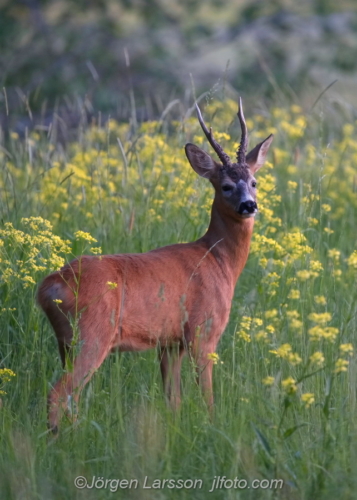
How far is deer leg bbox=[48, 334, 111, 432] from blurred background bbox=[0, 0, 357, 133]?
8.44 m

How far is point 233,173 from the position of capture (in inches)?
208

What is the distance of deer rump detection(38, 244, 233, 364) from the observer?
4.38 meters

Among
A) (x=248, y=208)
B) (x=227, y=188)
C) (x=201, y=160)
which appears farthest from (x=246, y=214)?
(x=201, y=160)

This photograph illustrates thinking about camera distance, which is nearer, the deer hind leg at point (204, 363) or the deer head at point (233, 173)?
the deer hind leg at point (204, 363)

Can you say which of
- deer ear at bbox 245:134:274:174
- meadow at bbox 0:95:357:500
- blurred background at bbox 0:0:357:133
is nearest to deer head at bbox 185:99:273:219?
deer ear at bbox 245:134:274:174

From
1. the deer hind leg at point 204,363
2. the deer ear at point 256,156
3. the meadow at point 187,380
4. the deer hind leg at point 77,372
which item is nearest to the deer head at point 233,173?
the deer ear at point 256,156

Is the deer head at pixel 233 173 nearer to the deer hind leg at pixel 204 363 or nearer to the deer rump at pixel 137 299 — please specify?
the deer rump at pixel 137 299

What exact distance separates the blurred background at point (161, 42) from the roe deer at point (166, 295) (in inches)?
289

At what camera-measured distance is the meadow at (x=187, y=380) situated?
3.45m

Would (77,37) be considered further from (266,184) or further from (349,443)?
(349,443)

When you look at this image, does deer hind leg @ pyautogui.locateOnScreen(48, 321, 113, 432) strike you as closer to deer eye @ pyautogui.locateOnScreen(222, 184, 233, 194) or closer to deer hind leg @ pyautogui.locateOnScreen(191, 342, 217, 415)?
deer hind leg @ pyautogui.locateOnScreen(191, 342, 217, 415)

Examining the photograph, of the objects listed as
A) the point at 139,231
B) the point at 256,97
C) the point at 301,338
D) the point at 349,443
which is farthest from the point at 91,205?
the point at 256,97

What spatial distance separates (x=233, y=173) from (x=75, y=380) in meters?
1.65

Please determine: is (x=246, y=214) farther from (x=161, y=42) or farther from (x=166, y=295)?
(x=161, y=42)
